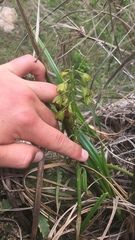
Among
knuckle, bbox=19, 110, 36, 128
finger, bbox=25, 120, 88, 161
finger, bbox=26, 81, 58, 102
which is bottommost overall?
finger, bbox=25, 120, 88, 161

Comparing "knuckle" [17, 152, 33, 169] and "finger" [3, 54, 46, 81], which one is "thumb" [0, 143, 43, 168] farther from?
"finger" [3, 54, 46, 81]

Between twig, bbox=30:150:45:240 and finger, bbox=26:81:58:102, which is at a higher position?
finger, bbox=26:81:58:102

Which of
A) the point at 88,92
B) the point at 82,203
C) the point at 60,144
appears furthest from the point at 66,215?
the point at 88,92

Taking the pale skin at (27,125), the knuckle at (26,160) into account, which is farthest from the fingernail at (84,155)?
the knuckle at (26,160)

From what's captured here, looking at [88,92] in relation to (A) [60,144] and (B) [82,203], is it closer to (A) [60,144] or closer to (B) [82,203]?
(A) [60,144]

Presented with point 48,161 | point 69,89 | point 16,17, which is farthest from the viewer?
point 16,17

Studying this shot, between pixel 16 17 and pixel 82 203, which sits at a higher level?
pixel 16 17

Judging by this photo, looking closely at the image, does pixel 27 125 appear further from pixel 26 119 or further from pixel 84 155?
pixel 84 155

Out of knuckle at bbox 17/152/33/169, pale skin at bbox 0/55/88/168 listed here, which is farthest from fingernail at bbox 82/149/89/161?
knuckle at bbox 17/152/33/169
